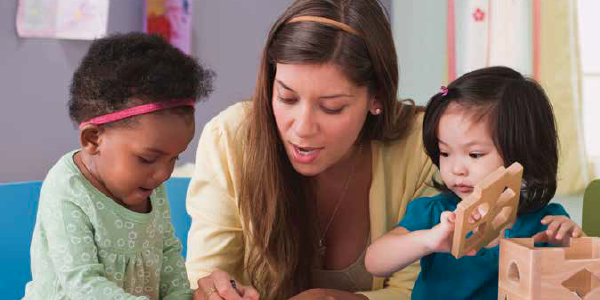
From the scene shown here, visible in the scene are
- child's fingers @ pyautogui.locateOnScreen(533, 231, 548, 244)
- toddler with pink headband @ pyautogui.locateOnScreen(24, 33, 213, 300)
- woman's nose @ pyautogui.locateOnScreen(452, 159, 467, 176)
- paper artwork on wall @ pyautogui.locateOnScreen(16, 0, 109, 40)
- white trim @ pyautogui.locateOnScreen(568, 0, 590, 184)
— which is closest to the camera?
toddler with pink headband @ pyautogui.locateOnScreen(24, 33, 213, 300)

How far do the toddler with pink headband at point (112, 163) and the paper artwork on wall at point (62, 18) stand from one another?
182cm

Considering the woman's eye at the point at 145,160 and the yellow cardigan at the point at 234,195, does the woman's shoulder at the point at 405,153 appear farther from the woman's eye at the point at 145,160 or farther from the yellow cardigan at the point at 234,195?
the woman's eye at the point at 145,160

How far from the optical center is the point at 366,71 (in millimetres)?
1455

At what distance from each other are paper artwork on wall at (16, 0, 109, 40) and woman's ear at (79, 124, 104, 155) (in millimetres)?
1843

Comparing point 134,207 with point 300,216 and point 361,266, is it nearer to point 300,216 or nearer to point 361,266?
point 300,216

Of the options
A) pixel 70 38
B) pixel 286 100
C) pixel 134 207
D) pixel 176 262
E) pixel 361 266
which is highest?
pixel 70 38

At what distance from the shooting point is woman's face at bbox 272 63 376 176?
139 centimetres

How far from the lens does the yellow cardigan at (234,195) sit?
1.61m

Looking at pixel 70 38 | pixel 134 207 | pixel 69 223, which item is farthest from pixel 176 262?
pixel 70 38

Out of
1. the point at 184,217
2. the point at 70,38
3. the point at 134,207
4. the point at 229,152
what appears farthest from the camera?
the point at 70,38

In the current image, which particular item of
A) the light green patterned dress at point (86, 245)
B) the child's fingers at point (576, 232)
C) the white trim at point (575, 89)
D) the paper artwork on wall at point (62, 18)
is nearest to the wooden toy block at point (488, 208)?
the child's fingers at point (576, 232)

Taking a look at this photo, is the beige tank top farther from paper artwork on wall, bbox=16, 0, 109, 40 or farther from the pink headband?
paper artwork on wall, bbox=16, 0, 109, 40

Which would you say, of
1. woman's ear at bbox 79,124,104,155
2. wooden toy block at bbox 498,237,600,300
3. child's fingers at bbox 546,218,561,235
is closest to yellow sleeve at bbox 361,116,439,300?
child's fingers at bbox 546,218,561,235

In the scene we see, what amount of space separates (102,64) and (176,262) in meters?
0.40
